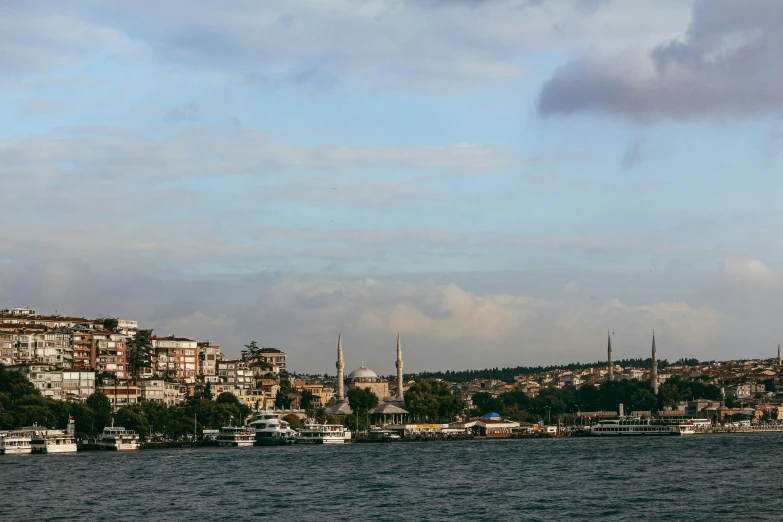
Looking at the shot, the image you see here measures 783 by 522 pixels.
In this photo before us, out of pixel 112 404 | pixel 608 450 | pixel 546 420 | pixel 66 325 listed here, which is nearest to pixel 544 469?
pixel 608 450

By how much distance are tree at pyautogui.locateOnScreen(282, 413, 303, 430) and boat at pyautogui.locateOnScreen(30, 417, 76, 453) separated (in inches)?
1564

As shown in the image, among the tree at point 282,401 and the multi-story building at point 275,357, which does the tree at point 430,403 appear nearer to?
the tree at point 282,401

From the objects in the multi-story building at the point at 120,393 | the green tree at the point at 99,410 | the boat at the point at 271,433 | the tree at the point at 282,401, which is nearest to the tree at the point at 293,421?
the tree at the point at 282,401

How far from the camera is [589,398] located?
193 metres

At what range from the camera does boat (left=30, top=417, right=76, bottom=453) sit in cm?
10156

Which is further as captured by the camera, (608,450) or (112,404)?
(112,404)

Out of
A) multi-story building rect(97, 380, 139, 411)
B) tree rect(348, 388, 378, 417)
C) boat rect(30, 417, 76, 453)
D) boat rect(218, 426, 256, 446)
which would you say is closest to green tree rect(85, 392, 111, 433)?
multi-story building rect(97, 380, 139, 411)

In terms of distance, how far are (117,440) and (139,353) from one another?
1172 inches

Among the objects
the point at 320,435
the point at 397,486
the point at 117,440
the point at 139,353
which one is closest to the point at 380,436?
the point at 320,435

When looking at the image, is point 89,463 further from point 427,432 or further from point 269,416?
point 427,432

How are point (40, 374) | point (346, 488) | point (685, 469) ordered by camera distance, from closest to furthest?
point (346, 488), point (685, 469), point (40, 374)

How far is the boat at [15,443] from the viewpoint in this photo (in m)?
100

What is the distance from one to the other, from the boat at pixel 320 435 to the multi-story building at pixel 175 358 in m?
21.7

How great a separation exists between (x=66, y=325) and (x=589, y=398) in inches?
3508
